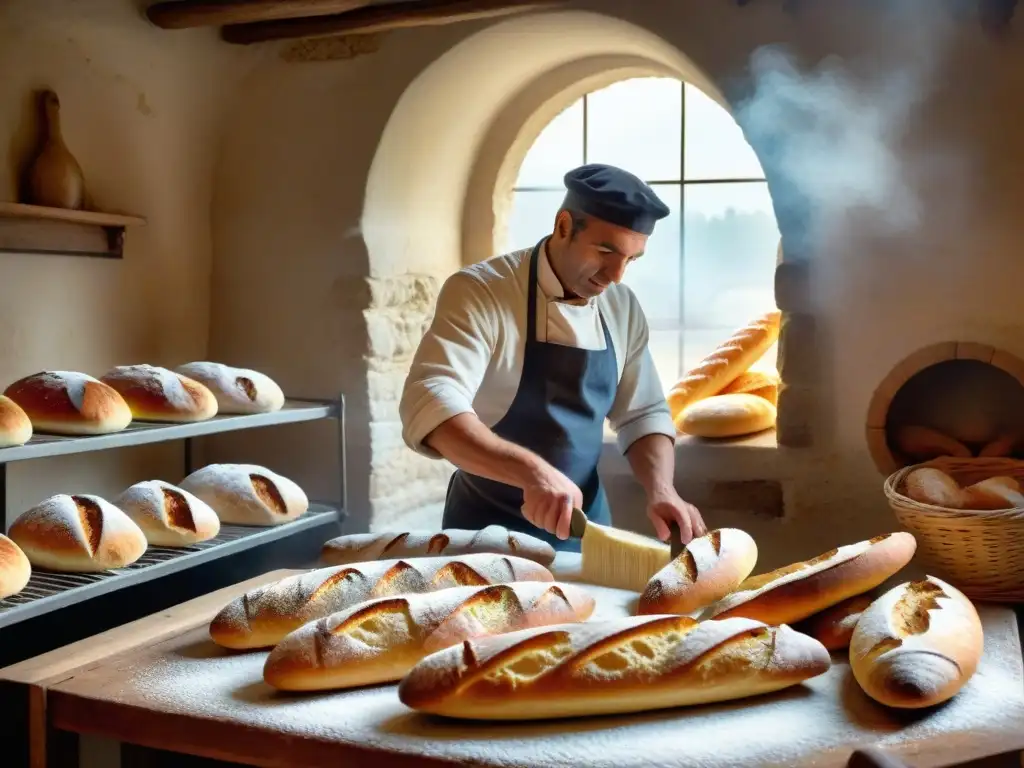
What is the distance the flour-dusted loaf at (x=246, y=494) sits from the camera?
8.87ft

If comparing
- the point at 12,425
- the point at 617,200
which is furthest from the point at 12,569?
the point at 617,200

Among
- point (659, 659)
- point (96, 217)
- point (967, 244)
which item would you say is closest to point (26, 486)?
point (96, 217)

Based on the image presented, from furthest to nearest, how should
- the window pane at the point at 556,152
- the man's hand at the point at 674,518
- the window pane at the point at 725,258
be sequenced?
1. the window pane at the point at 556,152
2. the window pane at the point at 725,258
3. the man's hand at the point at 674,518

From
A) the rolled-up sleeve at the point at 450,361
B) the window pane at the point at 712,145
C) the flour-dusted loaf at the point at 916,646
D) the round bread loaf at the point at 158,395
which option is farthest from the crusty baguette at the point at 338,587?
the window pane at the point at 712,145

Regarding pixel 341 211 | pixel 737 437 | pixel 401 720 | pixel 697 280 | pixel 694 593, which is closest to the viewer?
pixel 401 720

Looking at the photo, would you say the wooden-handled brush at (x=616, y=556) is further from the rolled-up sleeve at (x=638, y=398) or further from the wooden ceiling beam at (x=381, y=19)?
the wooden ceiling beam at (x=381, y=19)

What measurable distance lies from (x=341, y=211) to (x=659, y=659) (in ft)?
7.18

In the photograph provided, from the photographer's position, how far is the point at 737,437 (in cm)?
299

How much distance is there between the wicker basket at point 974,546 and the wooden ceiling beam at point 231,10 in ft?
6.22

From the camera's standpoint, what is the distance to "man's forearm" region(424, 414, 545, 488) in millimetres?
1945

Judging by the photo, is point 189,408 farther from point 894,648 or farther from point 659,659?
point 894,648

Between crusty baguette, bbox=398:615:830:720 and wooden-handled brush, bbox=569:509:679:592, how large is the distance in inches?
17.8

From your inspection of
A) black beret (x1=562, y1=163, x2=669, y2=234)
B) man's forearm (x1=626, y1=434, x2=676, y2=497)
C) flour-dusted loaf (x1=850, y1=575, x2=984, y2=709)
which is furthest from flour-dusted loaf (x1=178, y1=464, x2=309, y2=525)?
flour-dusted loaf (x1=850, y1=575, x2=984, y2=709)

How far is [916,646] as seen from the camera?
1.34 metres
